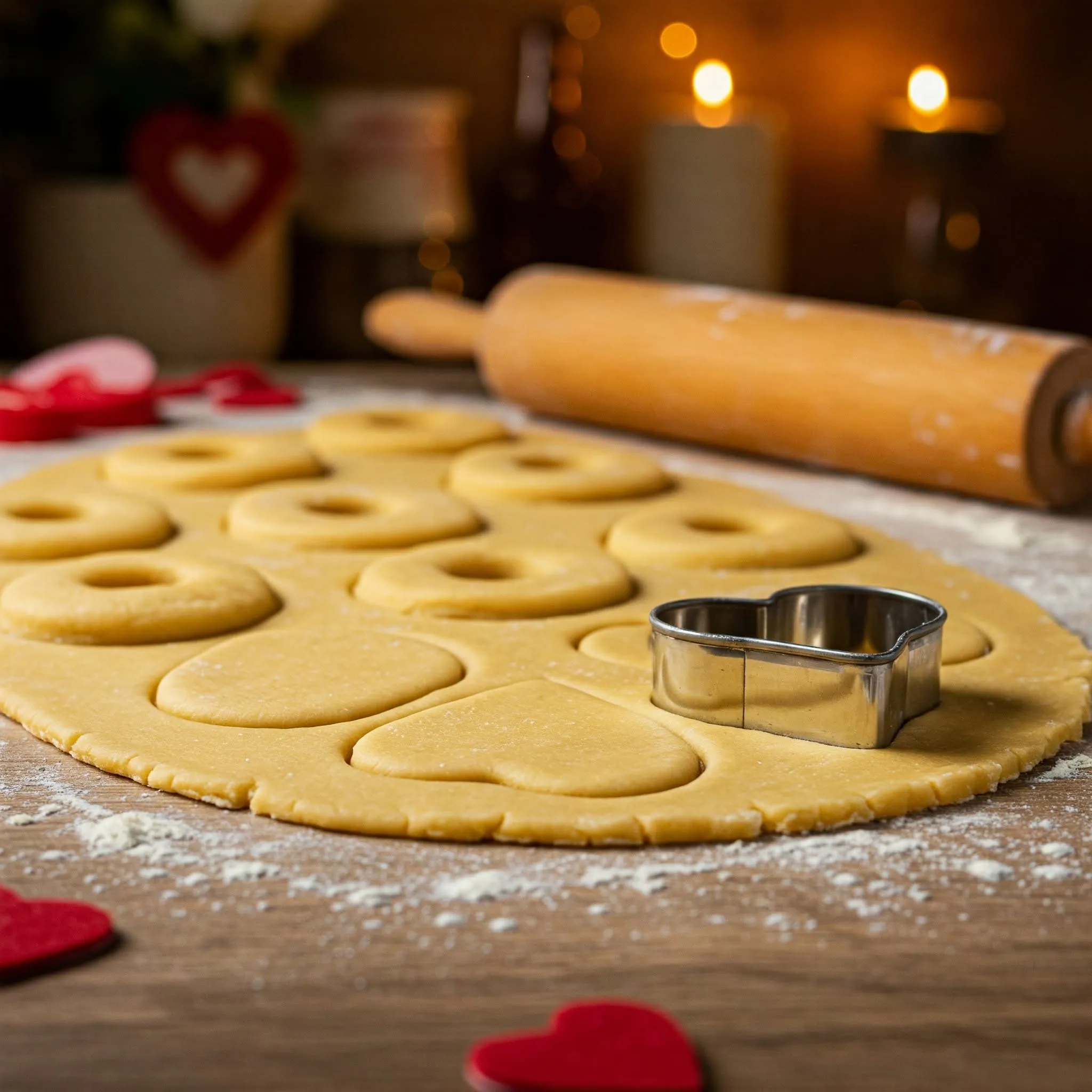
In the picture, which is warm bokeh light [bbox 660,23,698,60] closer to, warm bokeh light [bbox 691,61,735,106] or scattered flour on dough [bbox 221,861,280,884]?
warm bokeh light [bbox 691,61,735,106]

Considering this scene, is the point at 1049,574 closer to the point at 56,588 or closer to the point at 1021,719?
the point at 1021,719

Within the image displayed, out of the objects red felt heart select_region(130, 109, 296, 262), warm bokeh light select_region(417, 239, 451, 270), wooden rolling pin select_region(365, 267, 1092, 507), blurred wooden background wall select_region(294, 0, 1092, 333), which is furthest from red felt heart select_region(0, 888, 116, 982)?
blurred wooden background wall select_region(294, 0, 1092, 333)

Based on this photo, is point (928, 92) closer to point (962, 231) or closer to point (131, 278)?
point (962, 231)

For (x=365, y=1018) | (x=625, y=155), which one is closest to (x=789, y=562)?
(x=365, y=1018)

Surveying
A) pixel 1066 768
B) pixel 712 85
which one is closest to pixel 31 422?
pixel 1066 768

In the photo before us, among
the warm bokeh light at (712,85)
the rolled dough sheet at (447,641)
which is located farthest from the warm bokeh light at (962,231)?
the rolled dough sheet at (447,641)

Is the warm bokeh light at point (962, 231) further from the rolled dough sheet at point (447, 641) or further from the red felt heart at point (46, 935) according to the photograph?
the red felt heart at point (46, 935)
